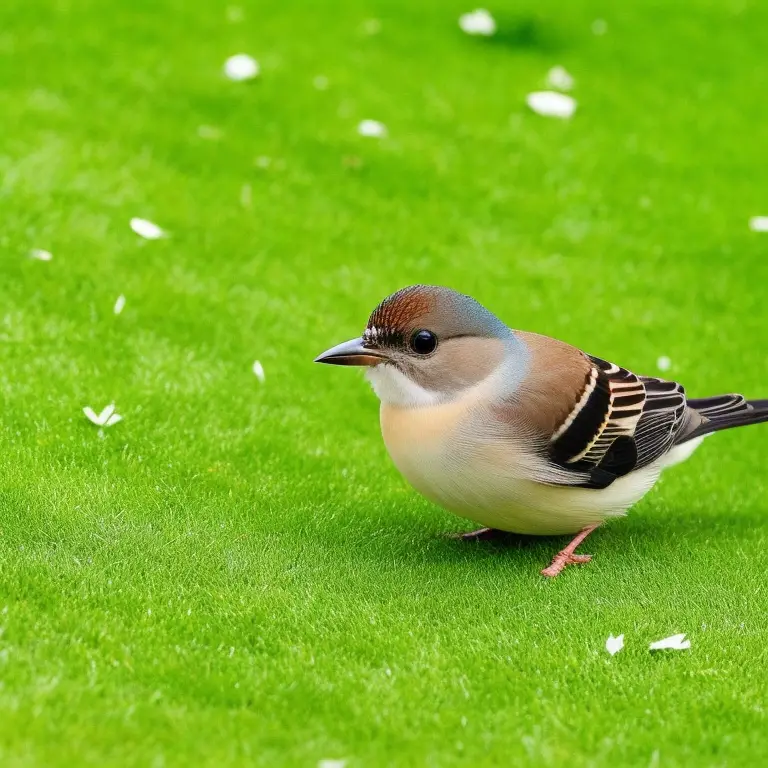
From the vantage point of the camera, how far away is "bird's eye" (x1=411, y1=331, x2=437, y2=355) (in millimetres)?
5668

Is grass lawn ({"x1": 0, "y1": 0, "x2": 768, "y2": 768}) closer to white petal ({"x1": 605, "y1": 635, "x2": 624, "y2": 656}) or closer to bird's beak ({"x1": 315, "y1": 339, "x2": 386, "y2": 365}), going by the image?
white petal ({"x1": 605, "y1": 635, "x2": 624, "y2": 656})

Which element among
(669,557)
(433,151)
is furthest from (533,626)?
(433,151)

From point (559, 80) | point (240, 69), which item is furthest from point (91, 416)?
point (559, 80)

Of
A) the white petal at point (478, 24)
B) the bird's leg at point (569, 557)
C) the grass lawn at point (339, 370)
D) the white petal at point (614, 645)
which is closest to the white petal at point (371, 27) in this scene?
the grass lawn at point (339, 370)

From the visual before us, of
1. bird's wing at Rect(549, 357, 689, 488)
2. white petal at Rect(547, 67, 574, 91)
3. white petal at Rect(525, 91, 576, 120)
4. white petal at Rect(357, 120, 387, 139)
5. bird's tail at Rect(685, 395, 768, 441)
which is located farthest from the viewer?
white petal at Rect(547, 67, 574, 91)

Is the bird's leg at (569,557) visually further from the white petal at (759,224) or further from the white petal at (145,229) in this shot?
the white petal at (759,224)

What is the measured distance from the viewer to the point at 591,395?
6055mm

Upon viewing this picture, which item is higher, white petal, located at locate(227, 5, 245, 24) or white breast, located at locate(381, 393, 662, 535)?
white breast, located at locate(381, 393, 662, 535)

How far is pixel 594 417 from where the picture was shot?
237 inches

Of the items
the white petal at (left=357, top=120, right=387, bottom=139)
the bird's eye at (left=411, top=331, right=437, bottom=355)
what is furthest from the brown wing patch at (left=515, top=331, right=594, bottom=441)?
the white petal at (left=357, top=120, right=387, bottom=139)

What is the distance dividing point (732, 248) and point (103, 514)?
6.12m

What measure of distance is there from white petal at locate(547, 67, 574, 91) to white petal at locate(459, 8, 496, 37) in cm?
98

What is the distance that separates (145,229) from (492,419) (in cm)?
383

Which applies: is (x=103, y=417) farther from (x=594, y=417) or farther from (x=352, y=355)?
(x=594, y=417)
